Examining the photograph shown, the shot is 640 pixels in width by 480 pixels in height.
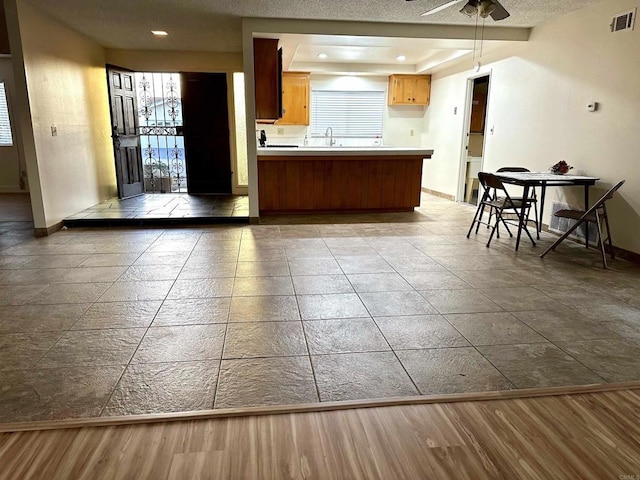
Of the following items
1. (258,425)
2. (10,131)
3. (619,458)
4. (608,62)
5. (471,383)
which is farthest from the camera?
(10,131)

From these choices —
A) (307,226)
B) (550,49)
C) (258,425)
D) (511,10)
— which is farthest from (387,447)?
(550,49)

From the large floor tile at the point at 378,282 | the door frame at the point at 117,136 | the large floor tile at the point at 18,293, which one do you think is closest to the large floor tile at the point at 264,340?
the large floor tile at the point at 378,282

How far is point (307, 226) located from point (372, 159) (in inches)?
56.1

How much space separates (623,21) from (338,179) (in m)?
3.44

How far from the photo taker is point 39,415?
1.71m

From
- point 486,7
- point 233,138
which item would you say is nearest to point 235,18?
point 233,138

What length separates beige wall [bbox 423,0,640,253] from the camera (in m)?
3.92

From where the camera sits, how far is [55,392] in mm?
1870

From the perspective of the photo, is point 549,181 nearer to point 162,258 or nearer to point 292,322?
point 292,322

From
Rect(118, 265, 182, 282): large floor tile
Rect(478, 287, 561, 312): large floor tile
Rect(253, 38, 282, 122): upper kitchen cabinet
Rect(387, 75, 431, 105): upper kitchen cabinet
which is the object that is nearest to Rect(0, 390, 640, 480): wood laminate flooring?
Rect(478, 287, 561, 312): large floor tile

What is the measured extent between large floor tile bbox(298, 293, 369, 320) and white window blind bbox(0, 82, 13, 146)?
24.1 feet

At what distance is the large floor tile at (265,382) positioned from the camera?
1.82m

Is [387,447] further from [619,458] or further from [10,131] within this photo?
[10,131]

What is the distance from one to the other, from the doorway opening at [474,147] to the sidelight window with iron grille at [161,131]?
190 inches
